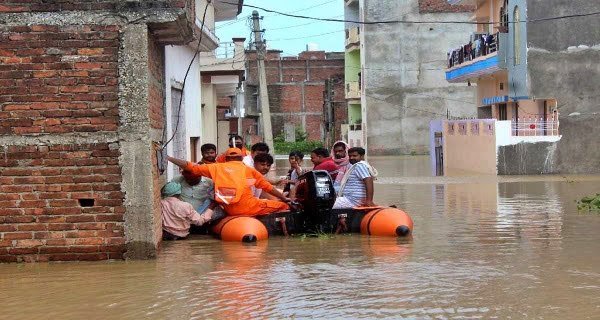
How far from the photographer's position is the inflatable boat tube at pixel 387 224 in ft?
45.5

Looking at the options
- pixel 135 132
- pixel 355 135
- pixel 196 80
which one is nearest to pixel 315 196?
pixel 135 132

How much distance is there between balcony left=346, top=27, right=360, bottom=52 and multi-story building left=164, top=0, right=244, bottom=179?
3132 centimetres

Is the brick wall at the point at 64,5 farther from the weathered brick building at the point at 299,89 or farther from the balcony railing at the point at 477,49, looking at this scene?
the weathered brick building at the point at 299,89

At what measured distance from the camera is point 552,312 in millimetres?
8367

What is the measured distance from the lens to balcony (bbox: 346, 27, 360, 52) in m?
60.8

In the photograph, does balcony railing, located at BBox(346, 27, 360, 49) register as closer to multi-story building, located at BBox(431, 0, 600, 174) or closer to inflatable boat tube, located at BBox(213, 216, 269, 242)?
multi-story building, located at BBox(431, 0, 600, 174)

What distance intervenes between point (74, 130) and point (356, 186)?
485cm

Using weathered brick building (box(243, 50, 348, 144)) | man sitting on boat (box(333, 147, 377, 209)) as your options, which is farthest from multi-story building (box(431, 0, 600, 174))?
weathered brick building (box(243, 50, 348, 144))

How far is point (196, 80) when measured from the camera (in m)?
19.3

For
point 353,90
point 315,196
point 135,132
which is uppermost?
point 353,90

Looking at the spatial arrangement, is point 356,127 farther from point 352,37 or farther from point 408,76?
point 408,76

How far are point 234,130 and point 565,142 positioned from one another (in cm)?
3269

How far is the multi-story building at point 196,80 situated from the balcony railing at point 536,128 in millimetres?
8866

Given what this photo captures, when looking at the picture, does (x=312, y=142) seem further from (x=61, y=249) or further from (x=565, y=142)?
(x=61, y=249)
